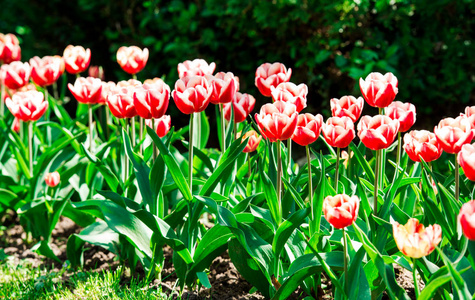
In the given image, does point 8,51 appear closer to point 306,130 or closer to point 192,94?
point 192,94

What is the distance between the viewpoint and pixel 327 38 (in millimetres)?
4113

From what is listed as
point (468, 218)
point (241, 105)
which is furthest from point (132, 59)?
point (468, 218)

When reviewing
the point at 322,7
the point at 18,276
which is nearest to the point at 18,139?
the point at 18,276

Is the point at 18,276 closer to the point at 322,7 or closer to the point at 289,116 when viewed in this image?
the point at 289,116

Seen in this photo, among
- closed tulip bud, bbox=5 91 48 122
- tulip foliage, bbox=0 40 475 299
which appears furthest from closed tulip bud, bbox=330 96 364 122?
closed tulip bud, bbox=5 91 48 122

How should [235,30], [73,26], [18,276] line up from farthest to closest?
[73,26] < [235,30] < [18,276]

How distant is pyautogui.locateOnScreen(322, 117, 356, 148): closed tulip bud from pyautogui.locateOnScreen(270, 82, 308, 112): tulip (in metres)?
0.19

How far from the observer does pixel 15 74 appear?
2.86 metres

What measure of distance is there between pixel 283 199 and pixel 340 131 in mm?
371

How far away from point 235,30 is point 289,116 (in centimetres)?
301

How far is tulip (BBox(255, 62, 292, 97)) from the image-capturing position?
2.23 m

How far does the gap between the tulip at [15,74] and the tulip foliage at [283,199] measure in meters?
0.41

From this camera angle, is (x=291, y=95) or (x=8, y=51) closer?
(x=291, y=95)

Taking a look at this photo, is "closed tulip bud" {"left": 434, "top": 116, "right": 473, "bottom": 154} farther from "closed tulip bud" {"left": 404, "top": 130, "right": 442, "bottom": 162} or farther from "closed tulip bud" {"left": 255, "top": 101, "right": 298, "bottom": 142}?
"closed tulip bud" {"left": 255, "top": 101, "right": 298, "bottom": 142}
